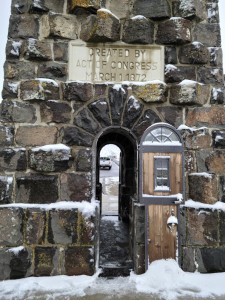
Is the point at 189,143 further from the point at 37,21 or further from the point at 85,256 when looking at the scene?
the point at 37,21

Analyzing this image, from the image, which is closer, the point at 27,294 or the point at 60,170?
the point at 27,294

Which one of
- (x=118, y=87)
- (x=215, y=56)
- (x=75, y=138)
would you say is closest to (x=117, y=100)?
(x=118, y=87)

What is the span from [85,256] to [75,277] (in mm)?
279

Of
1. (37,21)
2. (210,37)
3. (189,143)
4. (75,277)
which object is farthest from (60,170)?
(210,37)

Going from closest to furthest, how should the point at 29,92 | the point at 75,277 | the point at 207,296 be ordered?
1. the point at 207,296
2. the point at 75,277
3. the point at 29,92

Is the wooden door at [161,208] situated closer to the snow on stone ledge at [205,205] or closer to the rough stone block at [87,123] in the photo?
the snow on stone ledge at [205,205]

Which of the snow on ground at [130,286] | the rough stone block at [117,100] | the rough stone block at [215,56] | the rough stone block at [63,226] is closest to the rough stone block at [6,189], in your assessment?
the rough stone block at [63,226]

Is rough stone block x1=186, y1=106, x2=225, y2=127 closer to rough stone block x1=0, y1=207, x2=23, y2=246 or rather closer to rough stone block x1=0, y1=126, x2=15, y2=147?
rough stone block x1=0, y1=126, x2=15, y2=147

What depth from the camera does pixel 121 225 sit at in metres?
5.90

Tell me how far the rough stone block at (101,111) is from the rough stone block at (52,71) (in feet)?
1.95

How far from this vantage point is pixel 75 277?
3.35 metres

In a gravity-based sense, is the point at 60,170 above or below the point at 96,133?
below

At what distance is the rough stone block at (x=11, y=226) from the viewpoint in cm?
339

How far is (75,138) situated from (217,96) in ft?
6.96
